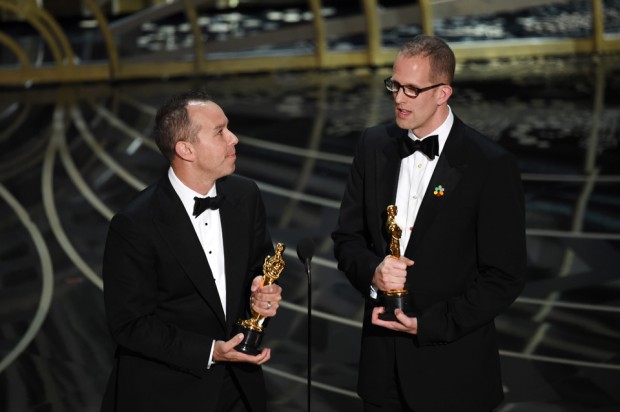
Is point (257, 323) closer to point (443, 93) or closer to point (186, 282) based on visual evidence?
point (186, 282)

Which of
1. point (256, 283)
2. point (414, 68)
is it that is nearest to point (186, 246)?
point (256, 283)

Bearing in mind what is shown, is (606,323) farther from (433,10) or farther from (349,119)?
(433,10)

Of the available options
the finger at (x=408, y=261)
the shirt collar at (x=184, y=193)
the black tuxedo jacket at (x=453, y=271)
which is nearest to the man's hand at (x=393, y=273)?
the finger at (x=408, y=261)

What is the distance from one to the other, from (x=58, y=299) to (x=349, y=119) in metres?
4.43

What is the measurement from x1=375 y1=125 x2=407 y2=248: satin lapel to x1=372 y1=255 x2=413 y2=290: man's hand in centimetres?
24

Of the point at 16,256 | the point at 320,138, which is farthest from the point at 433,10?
the point at 16,256

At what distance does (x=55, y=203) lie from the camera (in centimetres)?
777

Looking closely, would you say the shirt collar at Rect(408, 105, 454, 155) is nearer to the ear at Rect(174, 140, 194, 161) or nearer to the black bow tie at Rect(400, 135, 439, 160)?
the black bow tie at Rect(400, 135, 439, 160)

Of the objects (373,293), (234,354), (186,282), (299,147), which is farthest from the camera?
(299,147)

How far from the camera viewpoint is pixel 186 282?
11.1 ft

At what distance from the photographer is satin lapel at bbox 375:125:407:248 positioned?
3.52 metres

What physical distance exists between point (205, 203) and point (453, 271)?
2.62 ft

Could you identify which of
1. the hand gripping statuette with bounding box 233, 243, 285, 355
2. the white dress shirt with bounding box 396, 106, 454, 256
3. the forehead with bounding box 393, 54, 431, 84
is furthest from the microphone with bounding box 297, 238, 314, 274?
the forehead with bounding box 393, 54, 431, 84

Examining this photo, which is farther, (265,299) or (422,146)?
(422,146)
